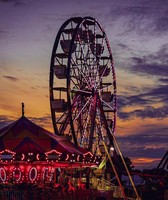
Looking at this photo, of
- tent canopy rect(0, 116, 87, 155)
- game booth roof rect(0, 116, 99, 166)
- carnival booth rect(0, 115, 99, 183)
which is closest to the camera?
game booth roof rect(0, 116, 99, 166)

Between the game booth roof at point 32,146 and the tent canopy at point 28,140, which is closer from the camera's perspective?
the game booth roof at point 32,146

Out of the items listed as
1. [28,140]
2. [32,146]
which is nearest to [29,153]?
[32,146]

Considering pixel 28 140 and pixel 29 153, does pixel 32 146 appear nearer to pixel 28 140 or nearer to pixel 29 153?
pixel 28 140

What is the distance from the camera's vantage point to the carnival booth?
23.7 metres

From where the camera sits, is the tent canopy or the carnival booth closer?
the carnival booth

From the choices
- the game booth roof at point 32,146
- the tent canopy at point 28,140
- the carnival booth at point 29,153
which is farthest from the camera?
the tent canopy at point 28,140

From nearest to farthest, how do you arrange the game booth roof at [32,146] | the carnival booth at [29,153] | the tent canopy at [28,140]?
1. the game booth roof at [32,146]
2. the carnival booth at [29,153]
3. the tent canopy at [28,140]

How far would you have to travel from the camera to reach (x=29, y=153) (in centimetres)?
2362

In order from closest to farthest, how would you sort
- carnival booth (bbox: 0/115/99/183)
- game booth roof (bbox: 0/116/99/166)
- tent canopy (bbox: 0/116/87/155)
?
1. game booth roof (bbox: 0/116/99/166)
2. carnival booth (bbox: 0/115/99/183)
3. tent canopy (bbox: 0/116/87/155)

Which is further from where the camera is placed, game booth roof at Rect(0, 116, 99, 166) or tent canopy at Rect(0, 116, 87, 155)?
tent canopy at Rect(0, 116, 87, 155)

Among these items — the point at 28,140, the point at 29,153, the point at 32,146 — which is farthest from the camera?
the point at 28,140

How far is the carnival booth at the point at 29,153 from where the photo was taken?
2371 cm

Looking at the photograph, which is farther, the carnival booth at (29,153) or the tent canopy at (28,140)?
the tent canopy at (28,140)

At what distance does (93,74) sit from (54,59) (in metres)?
3.18
